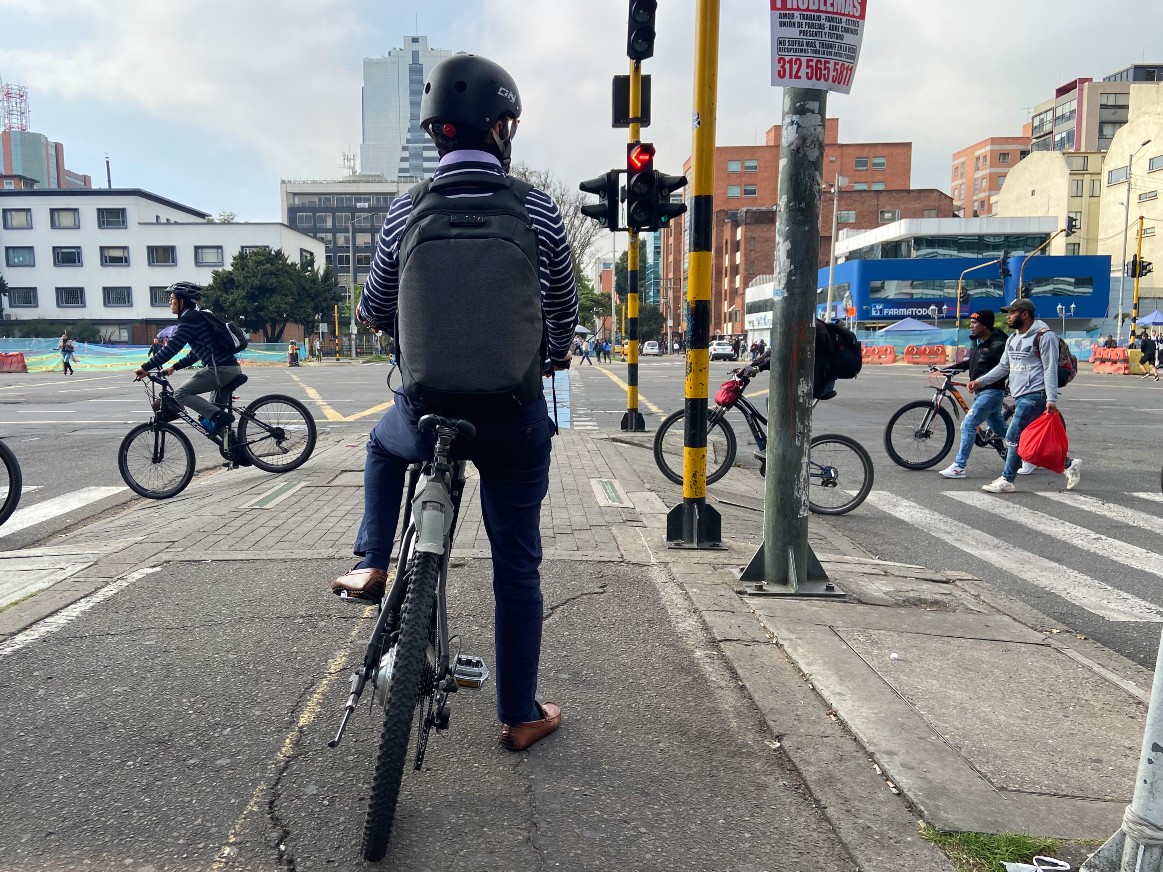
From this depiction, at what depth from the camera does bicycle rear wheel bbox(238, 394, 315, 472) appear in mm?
8977

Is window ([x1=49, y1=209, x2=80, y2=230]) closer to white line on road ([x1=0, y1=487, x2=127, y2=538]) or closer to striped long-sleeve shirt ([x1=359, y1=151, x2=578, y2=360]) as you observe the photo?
white line on road ([x1=0, y1=487, x2=127, y2=538])

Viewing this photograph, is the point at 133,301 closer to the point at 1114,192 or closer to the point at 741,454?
the point at 741,454

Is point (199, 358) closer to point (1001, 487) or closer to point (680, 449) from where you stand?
point (680, 449)

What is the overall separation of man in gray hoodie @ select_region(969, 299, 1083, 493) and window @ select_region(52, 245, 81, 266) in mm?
71533

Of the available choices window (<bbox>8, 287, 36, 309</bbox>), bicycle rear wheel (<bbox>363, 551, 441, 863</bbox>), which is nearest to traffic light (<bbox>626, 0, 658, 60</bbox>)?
bicycle rear wheel (<bbox>363, 551, 441, 863</bbox>)

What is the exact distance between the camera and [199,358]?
8.51 meters

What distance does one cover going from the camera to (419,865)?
221 cm

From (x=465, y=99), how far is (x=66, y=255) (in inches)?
2949

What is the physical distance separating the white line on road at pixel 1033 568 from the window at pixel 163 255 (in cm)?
6926

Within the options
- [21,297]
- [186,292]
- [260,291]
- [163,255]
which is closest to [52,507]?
[186,292]

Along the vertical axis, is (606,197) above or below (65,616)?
above

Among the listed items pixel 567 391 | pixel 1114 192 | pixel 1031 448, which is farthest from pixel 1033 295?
pixel 1031 448

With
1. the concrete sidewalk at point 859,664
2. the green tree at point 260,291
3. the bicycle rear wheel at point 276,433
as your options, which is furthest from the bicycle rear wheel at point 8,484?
the green tree at point 260,291

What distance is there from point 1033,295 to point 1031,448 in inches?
2390
